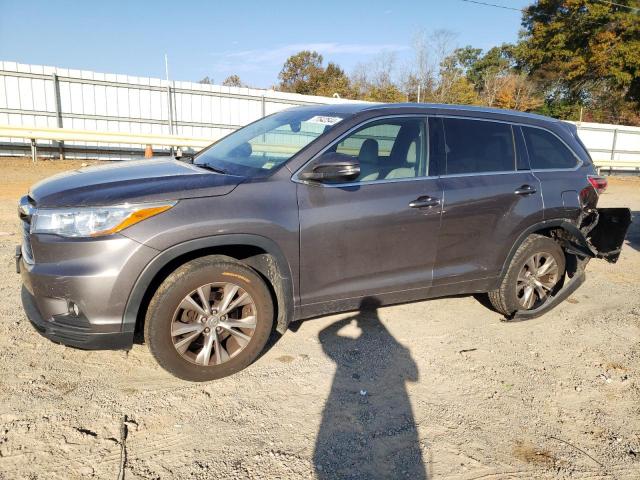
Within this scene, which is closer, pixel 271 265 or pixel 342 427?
pixel 342 427

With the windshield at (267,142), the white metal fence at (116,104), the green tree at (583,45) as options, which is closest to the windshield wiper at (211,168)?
the windshield at (267,142)

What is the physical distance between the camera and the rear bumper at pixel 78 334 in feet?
9.09

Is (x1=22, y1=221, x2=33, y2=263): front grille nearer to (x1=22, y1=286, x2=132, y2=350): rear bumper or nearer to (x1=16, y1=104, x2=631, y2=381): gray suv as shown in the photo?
(x1=16, y1=104, x2=631, y2=381): gray suv

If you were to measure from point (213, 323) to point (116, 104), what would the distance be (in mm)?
14932

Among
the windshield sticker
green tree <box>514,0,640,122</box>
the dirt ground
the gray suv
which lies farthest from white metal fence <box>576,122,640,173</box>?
the windshield sticker

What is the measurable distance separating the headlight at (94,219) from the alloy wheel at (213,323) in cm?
58

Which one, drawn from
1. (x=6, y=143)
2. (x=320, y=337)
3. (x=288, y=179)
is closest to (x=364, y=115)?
(x=288, y=179)

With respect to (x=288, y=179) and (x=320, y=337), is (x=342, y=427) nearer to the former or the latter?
(x=320, y=337)

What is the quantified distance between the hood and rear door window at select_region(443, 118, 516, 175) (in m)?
1.84

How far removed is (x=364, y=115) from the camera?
359 cm

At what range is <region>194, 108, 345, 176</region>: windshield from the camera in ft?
11.2

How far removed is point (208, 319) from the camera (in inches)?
119

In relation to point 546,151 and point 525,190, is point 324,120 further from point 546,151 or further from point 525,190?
point 546,151

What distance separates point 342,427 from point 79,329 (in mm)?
1657
